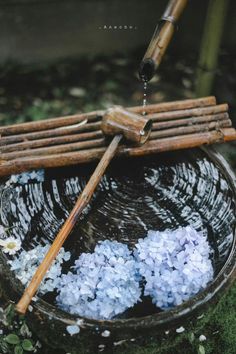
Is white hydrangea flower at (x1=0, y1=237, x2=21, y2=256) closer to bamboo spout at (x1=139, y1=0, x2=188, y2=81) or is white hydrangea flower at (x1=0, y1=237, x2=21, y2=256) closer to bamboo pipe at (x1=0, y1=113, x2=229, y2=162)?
bamboo pipe at (x1=0, y1=113, x2=229, y2=162)

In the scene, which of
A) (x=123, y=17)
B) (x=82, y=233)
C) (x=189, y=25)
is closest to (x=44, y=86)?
(x=123, y=17)

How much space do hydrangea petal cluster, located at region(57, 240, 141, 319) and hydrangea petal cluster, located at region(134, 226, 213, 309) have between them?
0.09m

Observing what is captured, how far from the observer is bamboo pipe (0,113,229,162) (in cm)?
305

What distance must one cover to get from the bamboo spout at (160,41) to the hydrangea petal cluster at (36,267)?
1.26m

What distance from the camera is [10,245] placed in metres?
2.71

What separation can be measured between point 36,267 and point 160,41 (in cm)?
160

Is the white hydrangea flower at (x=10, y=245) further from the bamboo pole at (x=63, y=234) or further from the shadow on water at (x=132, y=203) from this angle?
the bamboo pole at (x=63, y=234)

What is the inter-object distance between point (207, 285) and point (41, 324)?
0.90 metres

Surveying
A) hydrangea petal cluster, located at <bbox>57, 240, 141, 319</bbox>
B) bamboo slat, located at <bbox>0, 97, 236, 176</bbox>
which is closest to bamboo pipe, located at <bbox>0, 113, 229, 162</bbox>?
bamboo slat, located at <bbox>0, 97, 236, 176</bbox>

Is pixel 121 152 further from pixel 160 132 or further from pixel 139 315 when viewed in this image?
pixel 139 315

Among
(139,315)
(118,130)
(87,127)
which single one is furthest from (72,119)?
(139,315)

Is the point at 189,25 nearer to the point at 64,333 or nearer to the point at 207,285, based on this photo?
the point at 207,285

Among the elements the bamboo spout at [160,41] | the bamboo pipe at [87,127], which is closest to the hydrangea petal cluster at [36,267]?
the bamboo pipe at [87,127]

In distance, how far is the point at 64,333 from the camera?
240 cm
